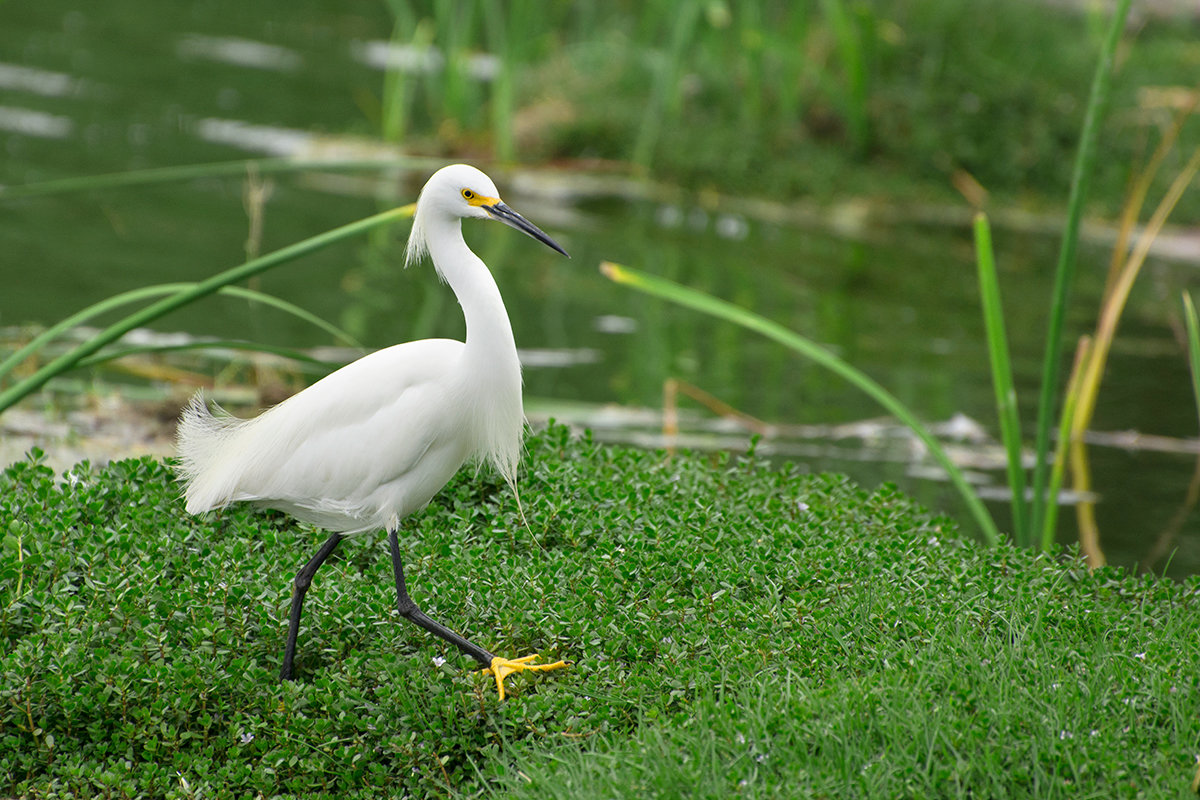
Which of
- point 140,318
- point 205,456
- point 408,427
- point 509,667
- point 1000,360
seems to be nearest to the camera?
point 509,667

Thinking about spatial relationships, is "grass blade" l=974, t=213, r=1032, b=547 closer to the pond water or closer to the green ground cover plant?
the green ground cover plant

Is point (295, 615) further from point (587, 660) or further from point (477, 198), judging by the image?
point (477, 198)

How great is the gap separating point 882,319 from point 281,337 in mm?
4535

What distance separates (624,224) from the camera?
11.8m

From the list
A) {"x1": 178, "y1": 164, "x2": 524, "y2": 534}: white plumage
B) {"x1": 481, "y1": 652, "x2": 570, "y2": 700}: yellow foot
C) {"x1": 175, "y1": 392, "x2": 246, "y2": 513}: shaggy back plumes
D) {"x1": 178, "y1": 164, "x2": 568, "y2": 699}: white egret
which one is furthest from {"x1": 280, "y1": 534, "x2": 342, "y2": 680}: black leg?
{"x1": 481, "y1": 652, "x2": 570, "y2": 700}: yellow foot

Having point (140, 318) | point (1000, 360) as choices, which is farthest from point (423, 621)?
point (1000, 360)

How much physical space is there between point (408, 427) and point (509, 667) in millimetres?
721

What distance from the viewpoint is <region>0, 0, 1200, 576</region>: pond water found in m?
7.12

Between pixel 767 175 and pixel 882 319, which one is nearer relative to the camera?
pixel 882 319

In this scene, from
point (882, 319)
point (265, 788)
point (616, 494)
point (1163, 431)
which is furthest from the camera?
point (882, 319)

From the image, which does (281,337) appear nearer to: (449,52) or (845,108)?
(449,52)

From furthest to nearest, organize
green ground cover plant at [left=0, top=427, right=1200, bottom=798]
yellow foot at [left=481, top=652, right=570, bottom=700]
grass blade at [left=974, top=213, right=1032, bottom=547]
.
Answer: grass blade at [left=974, top=213, right=1032, bottom=547], yellow foot at [left=481, top=652, right=570, bottom=700], green ground cover plant at [left=0, top=427, right=1200, bottom=798]

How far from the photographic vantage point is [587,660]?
11.3 ft

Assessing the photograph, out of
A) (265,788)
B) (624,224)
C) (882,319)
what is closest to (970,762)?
(265,788)
